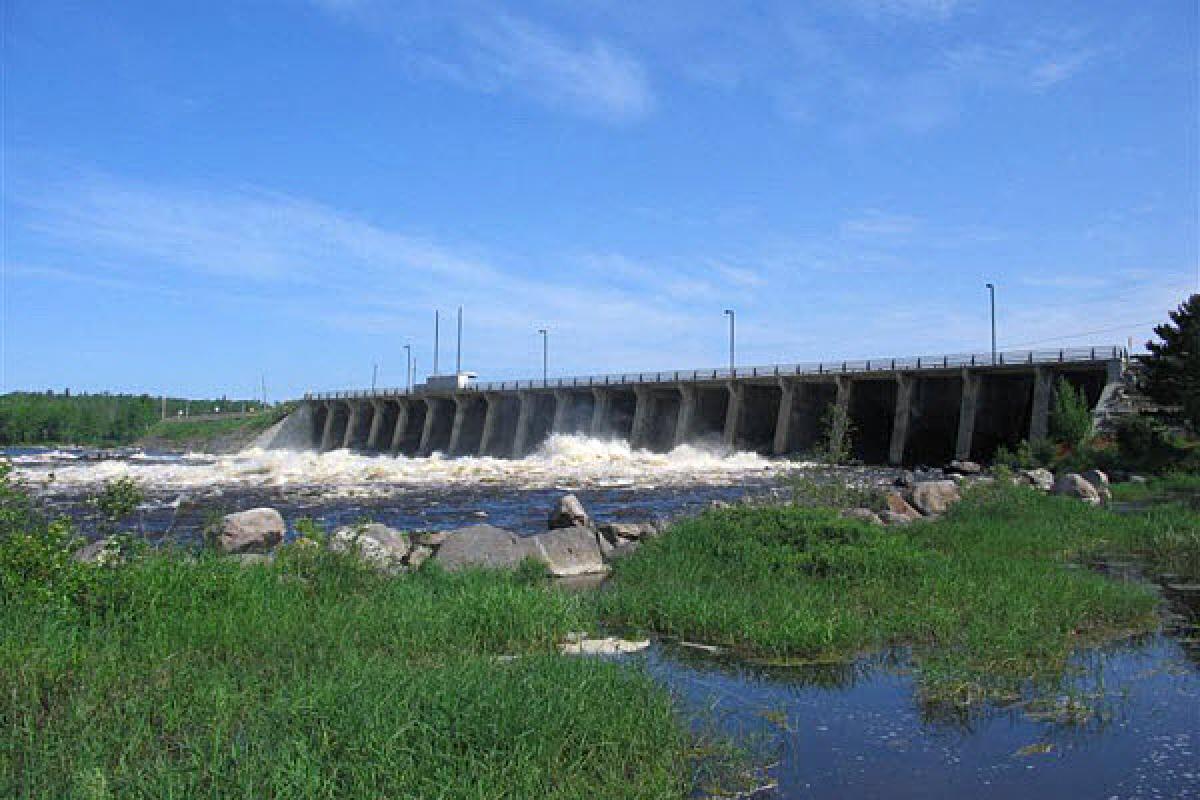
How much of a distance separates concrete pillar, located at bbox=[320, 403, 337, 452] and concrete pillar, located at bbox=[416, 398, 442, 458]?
13.1 metres

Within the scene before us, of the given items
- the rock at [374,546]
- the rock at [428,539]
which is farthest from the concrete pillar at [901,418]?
the rock at [374,546]

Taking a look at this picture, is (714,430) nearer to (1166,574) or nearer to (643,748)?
(1166,574)

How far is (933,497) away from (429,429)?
5227 cm

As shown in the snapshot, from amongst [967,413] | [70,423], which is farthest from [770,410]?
[70,423]

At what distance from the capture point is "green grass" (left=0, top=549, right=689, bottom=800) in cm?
465

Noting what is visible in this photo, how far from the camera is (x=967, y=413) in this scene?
130ft

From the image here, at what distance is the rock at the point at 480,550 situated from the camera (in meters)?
12.1

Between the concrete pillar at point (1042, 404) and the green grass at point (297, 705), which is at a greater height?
the concrete pillar at point (1042, 404)

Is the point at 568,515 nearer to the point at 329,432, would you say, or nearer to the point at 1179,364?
the point at 1179,364

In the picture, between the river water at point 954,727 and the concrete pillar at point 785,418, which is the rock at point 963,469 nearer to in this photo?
the concrete pillar at point 785,418

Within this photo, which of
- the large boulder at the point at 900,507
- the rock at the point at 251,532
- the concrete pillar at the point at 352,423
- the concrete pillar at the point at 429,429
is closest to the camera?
the rock at the point at 251,532

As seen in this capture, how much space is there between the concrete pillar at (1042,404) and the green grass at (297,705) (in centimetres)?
3280

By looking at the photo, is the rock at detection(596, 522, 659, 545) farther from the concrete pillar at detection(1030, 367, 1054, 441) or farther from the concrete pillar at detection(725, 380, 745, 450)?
the concrete pillar at detection(725, 380, 745, 450)

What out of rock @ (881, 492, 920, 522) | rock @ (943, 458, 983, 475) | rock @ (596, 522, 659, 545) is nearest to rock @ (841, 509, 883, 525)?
rock @ (881, 492, 920, 522)
